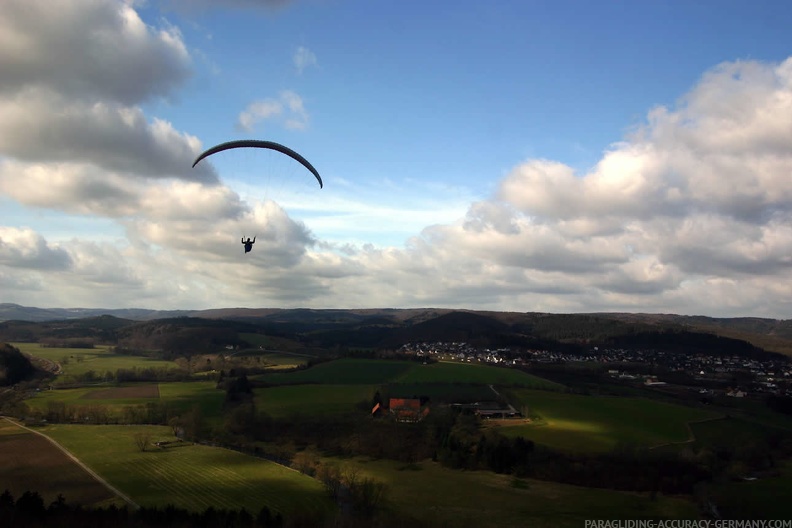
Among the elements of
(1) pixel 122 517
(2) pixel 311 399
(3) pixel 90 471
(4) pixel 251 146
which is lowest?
(3) pixel 90 471

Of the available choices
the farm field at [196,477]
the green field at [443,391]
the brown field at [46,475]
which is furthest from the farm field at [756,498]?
the brown field at [46,475]

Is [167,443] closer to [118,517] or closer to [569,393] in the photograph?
[118,517]

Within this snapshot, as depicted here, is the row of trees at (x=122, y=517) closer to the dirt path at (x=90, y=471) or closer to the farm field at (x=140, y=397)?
the dirt path at (x=90, y=471)

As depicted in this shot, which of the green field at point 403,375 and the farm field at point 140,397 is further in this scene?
the green field at point 403,375

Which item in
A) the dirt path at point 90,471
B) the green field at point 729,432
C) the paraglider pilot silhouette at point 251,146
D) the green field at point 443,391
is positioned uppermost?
the paraglider pilot silhouette at point 251,146

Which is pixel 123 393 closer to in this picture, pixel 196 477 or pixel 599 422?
pixel 196 477

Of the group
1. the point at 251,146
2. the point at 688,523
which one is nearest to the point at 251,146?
the point at 251,146

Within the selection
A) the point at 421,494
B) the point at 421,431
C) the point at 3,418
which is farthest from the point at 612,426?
the point at 3,418
